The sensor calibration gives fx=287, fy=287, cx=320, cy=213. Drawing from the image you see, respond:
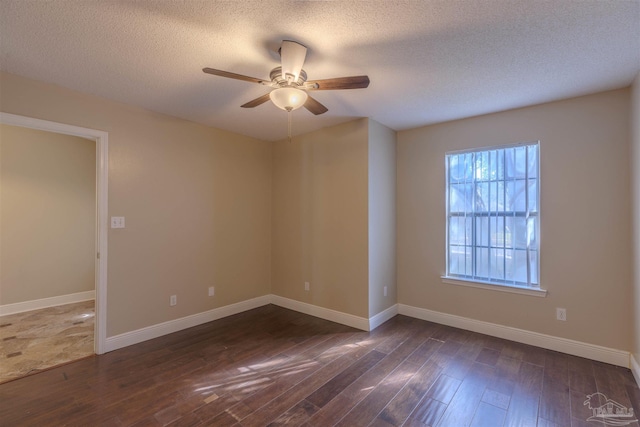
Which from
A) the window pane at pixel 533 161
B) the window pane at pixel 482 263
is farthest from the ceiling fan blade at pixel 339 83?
the window pane at pixel 482 263

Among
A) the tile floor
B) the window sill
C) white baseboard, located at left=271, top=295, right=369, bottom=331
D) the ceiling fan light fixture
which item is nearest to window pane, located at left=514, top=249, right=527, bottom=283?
the window sill

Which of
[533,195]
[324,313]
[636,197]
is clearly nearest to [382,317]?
[324,313]

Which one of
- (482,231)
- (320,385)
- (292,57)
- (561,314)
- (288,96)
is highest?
(292,57)

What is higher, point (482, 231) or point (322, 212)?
point (322, 212)

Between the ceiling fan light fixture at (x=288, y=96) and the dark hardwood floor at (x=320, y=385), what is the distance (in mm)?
2093

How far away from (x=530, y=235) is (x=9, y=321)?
19.9 feet

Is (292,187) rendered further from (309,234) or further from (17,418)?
(17,418)

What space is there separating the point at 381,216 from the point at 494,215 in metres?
1.22

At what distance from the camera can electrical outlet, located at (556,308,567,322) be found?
272cm

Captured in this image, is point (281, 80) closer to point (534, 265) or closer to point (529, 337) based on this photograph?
point (534, 265)

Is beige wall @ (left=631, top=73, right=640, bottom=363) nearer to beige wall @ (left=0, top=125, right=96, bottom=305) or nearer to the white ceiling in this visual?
the white ceiling

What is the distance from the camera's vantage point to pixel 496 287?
122 inches

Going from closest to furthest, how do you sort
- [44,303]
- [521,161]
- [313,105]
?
[313,105] < [521,161] < [44,303]

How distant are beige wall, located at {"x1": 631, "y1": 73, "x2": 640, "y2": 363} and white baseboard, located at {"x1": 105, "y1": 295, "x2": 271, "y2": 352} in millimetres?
3887
